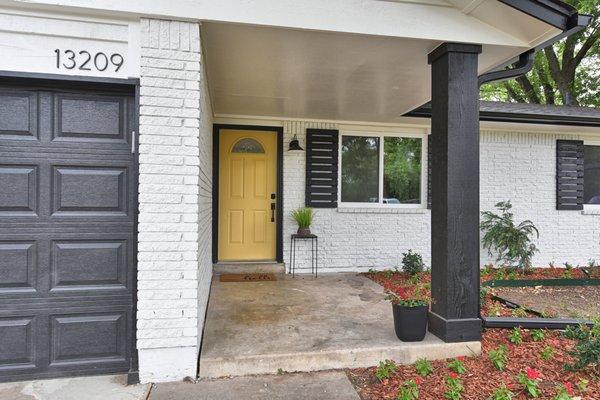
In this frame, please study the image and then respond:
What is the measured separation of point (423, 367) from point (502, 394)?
1.73ft

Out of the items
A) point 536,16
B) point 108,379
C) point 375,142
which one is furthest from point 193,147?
point 375,142

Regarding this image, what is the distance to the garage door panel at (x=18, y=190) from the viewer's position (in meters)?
2.51

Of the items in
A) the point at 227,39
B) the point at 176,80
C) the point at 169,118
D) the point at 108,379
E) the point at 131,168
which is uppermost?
the point at 227,39

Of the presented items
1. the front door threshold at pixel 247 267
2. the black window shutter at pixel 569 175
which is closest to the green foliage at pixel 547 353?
the front door threshold at pixel 247 267

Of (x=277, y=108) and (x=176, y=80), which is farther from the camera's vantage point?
(x=277, y=108)

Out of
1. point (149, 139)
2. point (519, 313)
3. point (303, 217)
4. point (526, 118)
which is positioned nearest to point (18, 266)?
point (149, 139)

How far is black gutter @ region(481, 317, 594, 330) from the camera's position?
324 cm

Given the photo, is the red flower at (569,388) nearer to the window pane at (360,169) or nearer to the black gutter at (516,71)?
the black gutter at (516,71)

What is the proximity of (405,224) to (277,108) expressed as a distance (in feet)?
9.25

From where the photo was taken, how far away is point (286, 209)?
5723 mm

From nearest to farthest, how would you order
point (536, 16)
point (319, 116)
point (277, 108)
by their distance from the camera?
point (536, 16)
point (277, 108)
point (319, 116)

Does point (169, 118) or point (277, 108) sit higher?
point (277, 108)

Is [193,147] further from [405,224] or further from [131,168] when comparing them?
[405,224]

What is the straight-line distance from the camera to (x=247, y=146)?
575cm
